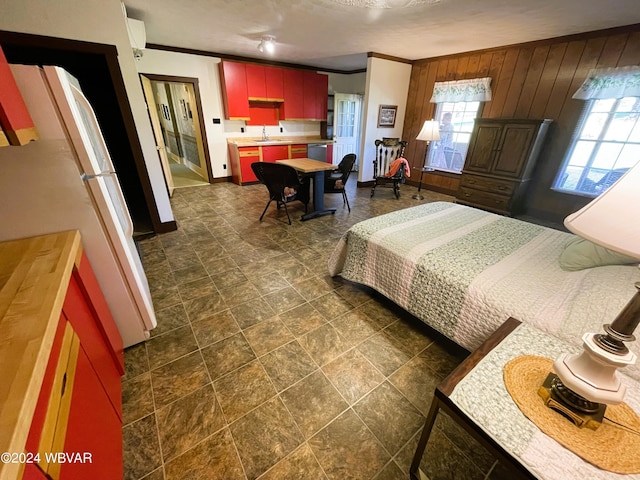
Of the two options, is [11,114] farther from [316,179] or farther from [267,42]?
[267,42]

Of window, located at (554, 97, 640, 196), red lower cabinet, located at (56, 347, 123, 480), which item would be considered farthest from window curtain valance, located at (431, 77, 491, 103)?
red lower cabinet, located at (56, 347, 123, 480)

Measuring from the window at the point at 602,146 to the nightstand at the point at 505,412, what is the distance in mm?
3296

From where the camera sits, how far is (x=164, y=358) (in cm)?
158

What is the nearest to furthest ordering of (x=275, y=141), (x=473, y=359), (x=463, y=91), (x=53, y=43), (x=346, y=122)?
(x=473, y=359) < (x=53, y=43) < (x=463, y=91) < (x=275, y=141) < (x=346, y=122)

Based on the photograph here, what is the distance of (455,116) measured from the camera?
458 centimetres

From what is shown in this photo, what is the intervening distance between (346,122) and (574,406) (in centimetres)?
658

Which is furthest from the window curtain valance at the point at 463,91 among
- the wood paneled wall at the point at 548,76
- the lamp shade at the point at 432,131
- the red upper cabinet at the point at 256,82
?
the red upper cabinet at the point at 256,82

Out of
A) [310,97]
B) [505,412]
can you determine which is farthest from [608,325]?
[310,97]

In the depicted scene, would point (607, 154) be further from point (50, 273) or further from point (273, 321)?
point (50, 273)

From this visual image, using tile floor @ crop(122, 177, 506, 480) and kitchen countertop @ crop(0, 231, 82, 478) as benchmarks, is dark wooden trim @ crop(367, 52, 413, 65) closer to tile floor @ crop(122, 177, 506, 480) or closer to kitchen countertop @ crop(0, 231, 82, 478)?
tile floor @ crop(122, 177, 506, 480)

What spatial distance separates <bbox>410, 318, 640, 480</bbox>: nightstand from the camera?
0.65 meters

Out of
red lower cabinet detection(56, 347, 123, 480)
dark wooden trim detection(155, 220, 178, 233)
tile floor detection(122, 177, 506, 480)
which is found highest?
red lower cabinet detection(56, 347, 123, 480)

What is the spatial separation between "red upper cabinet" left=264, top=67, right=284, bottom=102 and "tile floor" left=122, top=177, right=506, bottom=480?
4029 mm

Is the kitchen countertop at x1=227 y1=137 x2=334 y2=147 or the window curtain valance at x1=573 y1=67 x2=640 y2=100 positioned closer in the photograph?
the window curtain valance at x1=573 y1=67 x2=640 y2=100
